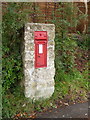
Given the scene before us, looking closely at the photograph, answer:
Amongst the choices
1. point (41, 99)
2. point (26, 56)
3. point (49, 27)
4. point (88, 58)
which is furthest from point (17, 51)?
point (88, 58)

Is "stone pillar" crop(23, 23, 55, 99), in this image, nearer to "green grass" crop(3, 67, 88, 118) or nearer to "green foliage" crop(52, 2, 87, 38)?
"green grass" crop(3, 67, 88, 118)

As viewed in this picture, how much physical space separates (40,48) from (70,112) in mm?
1609

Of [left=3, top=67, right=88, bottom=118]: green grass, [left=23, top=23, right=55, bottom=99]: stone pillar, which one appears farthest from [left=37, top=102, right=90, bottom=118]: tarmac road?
[left=23, top=23, right=55, bottom=99]: stone pillar

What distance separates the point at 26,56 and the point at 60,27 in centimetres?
185

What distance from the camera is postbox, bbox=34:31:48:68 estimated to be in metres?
3.81

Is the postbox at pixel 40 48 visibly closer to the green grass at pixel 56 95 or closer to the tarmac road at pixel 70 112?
the green grass at pixel 56 95

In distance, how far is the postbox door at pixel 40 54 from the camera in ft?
12.6

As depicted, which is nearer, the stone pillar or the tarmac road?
the tarmac road

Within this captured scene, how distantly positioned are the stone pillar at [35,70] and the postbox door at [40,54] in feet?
0.27

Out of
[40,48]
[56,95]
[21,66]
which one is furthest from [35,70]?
[56,95]

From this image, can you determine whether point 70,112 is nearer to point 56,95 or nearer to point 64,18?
point 56,95

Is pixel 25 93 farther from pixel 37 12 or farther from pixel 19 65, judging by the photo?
pixel 37 12

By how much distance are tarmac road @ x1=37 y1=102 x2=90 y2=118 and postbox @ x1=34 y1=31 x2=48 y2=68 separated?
1.08 meters

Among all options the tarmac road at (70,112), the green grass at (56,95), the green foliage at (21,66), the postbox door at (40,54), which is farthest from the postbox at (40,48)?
the tarmac road at (70,112)
